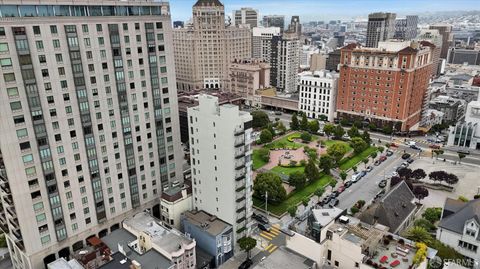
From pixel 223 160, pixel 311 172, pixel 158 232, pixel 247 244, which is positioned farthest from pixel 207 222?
pixel 311 172

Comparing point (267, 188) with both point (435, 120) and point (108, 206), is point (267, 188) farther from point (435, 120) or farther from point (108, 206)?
point (435, 120)

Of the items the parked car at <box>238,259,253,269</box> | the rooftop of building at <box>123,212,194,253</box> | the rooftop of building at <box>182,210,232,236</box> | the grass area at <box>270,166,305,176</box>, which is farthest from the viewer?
the grass area at <box>270,166,305,176</box>

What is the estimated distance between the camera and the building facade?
18350 centimetres

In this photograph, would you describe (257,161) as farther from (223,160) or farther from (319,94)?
(319,94)

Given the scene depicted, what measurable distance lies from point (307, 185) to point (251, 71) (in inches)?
3730

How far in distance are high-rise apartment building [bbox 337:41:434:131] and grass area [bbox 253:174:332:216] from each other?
5342cm

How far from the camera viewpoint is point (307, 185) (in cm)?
10081

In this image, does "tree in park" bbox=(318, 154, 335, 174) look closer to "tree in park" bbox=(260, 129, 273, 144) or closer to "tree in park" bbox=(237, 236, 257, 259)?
"tree in park" bbox=(260, 129, 273, 144)

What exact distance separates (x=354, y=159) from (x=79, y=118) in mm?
88102

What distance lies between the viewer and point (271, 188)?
8819cm

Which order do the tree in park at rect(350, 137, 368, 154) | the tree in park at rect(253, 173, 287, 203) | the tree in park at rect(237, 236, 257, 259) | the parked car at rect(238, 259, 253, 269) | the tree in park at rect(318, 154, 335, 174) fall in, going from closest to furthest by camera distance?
1. the tree in park at rect(237, 236, 257, 259)
2. the parked car at rect(238, 259, 253, 269)
3. the tree in park at rect(253, 173, 287, 203)
4. the tree in park at rect(318, 154, 335, 174)
5. the tree in park at rect(350, 137, 368, 154)

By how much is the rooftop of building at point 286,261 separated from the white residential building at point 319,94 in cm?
10813

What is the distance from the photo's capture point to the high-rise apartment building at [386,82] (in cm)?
13400

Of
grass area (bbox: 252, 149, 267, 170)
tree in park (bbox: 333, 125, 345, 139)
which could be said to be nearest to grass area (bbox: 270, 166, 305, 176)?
grass area (bbox: 252, 149, 267, 170)
